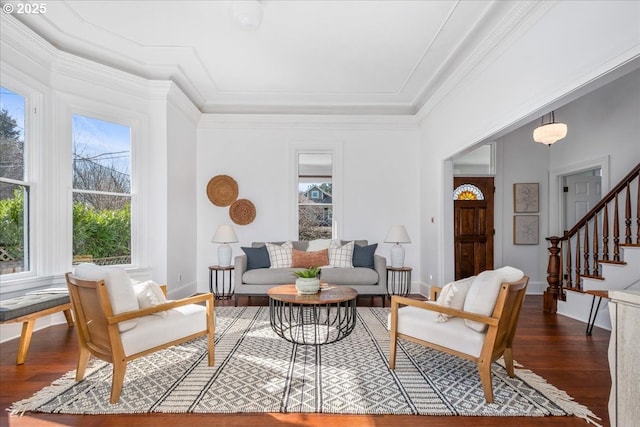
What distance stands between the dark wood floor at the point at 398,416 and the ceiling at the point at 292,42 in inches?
117

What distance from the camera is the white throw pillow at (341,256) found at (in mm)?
5000

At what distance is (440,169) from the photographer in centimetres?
486

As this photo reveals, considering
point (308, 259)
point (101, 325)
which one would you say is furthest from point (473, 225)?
point (101, 325)

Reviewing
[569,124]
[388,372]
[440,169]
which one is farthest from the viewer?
[569,124]

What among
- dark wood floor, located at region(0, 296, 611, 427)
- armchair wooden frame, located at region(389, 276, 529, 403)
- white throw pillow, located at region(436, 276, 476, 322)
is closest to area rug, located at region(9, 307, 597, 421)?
dark wood floor, located at region(0, 296, 611, 427)

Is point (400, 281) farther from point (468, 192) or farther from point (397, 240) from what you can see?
point (468, 192)

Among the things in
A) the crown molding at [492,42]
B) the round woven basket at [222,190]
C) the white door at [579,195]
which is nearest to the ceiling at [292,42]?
the crown molding at [492,42]

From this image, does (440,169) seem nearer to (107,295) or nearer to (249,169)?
(249,169)

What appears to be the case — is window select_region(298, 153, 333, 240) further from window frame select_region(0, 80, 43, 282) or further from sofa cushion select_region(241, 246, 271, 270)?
window frame select_region(0, 80, 43, 282)

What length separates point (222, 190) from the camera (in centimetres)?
571

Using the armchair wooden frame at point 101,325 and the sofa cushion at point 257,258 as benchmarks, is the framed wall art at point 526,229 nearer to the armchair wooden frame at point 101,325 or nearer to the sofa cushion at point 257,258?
the sofa cushion at point 257,258

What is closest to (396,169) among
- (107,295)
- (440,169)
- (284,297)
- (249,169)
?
(440,169)

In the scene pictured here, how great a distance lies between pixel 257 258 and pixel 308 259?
770mm

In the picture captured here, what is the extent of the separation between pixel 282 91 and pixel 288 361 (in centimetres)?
382
